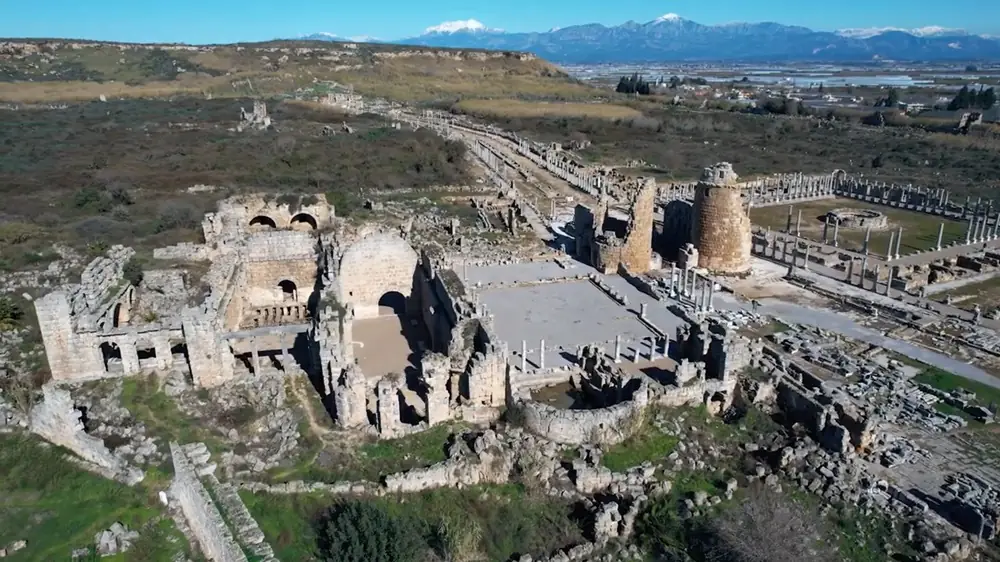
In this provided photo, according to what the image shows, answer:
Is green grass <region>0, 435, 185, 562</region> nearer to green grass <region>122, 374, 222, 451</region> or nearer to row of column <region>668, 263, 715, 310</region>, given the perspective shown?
green grass <region>122, 374, 222, 451</region>

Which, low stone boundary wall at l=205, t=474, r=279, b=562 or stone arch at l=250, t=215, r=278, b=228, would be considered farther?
stone arch at l=250, t=215, r=278, b=228

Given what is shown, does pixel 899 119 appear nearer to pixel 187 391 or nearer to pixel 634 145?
pixel 634 145

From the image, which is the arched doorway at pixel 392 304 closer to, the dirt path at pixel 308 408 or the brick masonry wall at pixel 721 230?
the dirt path at pixel 308 408

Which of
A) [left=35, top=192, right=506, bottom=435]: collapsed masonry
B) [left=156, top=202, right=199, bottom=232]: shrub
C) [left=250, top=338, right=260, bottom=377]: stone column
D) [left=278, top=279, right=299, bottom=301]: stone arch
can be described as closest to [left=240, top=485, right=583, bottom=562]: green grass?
[left=35, top=192, right=506, bottom=435]: collapsed masonry

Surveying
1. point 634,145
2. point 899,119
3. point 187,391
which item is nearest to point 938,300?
point 187,391

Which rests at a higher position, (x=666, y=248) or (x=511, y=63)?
(x=511, y=63)

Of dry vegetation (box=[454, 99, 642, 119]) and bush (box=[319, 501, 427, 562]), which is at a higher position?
dry vegetation (box=[454, 99, 642, 119])

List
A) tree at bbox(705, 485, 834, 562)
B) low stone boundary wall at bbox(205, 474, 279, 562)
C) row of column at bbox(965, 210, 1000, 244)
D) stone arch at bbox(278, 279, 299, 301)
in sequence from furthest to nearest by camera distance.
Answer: row of column at bbox(965, 210, 1000, 244) < stone arch at bbox(278, 279, 299, 301) < tree at bbox(705, 485, 834, 562) < low stone boundary wall at bbox(205, 474, 279, 562)

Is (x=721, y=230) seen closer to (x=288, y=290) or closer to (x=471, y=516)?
(x=288, y=290)
